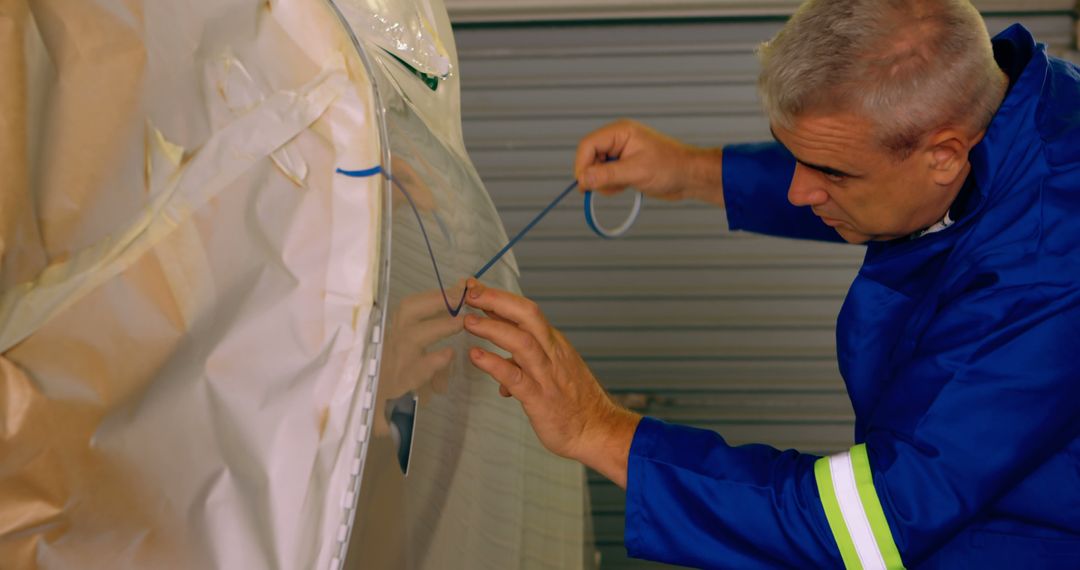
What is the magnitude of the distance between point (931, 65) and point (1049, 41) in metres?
2.72

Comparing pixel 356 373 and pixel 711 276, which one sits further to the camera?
pixel 711 276

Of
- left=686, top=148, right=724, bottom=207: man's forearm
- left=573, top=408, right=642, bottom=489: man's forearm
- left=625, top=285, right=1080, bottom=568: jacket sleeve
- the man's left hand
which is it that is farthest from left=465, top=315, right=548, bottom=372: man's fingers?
left=686, top=148, right=724, bottom=207: man's forearm

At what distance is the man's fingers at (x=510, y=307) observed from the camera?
1324mm

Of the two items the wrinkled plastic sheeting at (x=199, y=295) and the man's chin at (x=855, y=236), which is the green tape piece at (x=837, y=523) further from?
the wrinkled plastic sheeting at (x=199, y=295)

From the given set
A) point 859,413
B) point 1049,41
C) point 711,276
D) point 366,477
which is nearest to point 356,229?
point 366,477

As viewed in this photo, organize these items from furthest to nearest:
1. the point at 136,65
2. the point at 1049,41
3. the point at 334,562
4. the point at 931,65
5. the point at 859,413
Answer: the point at 1049,41, the point at 859,413, the point at 931,65, the point at 136,65, the point at 334,562

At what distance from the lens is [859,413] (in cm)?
159

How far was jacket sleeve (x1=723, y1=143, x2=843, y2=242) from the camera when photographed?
1993 mm

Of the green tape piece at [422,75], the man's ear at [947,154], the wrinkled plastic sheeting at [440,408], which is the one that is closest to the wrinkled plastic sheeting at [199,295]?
the wrinkled plastic sheeting at [440,408]

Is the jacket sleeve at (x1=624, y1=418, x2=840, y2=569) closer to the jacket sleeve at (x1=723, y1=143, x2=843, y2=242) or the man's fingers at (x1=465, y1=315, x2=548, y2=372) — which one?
the man's fingers at (x1=465, y1=315, x2=548, y2=372)

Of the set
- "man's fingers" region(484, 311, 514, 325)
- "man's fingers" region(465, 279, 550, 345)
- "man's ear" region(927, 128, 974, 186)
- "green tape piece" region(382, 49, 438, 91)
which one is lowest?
"man's fingers" region(484, 311, 514, 325)

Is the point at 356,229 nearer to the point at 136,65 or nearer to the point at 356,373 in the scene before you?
the point at 356,373

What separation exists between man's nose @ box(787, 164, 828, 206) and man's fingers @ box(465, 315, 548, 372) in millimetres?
459

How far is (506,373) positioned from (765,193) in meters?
0.88
